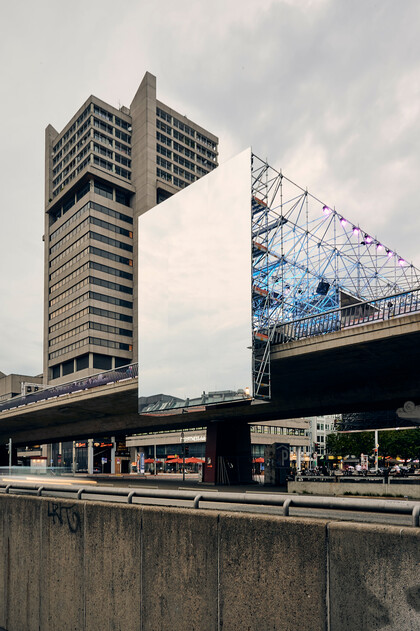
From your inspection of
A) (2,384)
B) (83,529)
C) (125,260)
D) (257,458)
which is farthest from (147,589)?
(2,384)

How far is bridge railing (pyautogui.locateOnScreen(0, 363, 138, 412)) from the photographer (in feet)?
160

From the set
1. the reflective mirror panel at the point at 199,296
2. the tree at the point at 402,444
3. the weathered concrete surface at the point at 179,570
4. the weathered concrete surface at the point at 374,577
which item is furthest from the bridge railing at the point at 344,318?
the tree at the point at 402,444

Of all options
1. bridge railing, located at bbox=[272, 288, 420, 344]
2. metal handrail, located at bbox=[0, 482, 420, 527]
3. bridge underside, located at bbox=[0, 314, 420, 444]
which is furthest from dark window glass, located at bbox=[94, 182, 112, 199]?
metal handrail, located at bbox=[0, 482, 420, 527]

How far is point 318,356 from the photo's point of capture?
105ft

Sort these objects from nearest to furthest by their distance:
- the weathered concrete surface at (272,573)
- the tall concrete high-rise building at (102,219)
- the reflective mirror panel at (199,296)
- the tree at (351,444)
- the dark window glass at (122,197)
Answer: the weathered concrete surface at (272,573) → the reflective mirror panel at (199,296) → the tree at (351,444) → the tall concrete high-rise building at (102,219) → the dark window glass at (122,197)

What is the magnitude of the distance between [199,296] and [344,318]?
12782 millimetres

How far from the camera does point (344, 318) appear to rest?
32156 mm

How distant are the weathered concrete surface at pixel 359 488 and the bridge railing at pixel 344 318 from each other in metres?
8.58

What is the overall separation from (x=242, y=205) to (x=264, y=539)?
34572 mm

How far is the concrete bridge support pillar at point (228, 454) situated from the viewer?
45.9 m

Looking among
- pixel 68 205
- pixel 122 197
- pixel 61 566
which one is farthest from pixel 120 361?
pixel 61 566

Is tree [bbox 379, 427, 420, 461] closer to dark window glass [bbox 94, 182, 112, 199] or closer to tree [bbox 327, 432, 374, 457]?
tree [bbox 327, 432, 374, 457]

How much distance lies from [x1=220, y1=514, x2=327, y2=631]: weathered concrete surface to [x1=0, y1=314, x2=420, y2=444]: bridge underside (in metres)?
22.3

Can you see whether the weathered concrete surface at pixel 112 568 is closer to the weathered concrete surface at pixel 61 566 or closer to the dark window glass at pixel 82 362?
the weathered concrete surface at pixel 61 566
